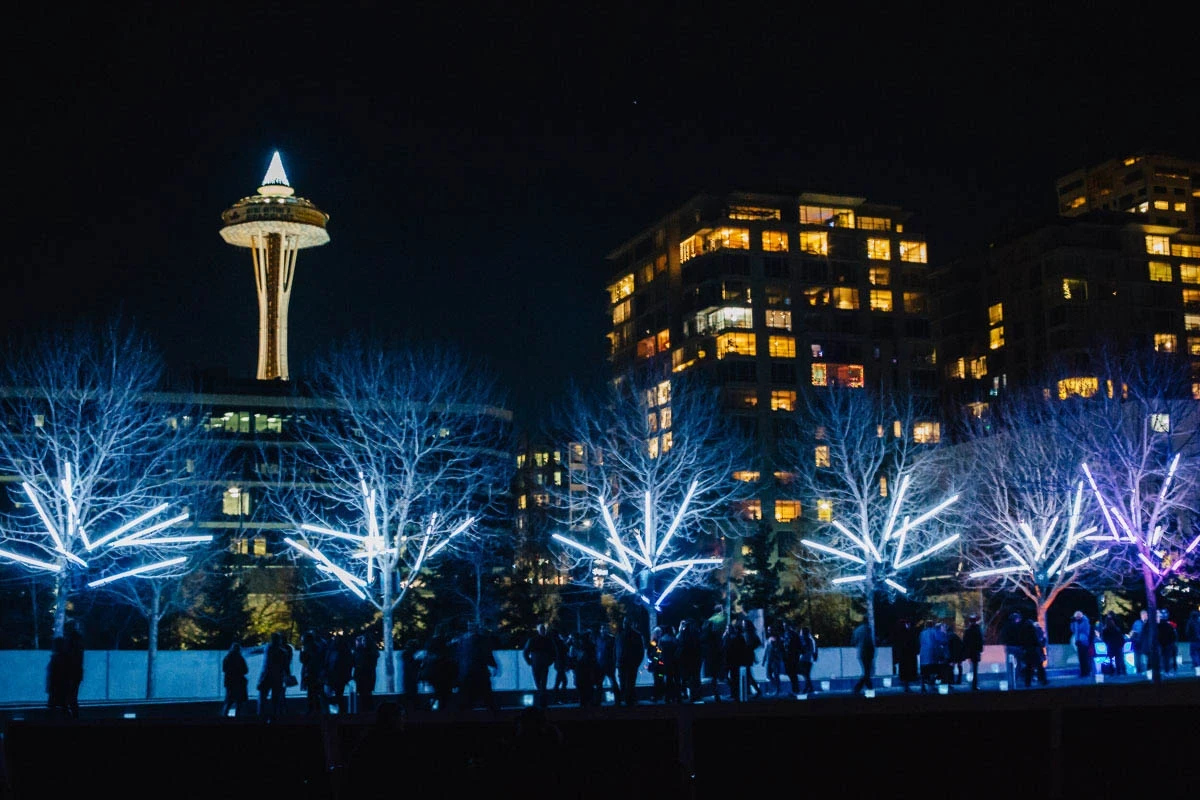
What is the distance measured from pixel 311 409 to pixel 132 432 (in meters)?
69.6

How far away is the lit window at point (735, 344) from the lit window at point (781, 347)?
163 centimetres

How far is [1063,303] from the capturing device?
5192 inches

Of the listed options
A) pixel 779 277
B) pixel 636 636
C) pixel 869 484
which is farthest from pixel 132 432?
pixel 779 277

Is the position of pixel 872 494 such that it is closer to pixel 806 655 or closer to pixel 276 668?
pixel 806 655

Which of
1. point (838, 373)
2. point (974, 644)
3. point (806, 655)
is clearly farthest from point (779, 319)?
point (974, 644)

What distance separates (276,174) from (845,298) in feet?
223

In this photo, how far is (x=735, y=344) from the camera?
11800cm

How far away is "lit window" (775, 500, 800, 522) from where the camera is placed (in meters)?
111

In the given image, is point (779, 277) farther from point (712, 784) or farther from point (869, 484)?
point (712, 784)

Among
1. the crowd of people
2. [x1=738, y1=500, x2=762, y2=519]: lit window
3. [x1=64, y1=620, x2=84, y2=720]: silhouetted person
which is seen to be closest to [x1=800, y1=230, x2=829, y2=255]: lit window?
[x1=738, y1=500, x2=762, y2=519]: lit window

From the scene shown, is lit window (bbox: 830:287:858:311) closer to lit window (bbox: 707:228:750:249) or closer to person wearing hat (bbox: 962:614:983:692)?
lit window (bbox: 707:228:750:249)

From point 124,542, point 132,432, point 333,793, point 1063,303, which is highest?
point 1063,303

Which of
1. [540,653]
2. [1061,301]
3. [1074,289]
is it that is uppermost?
[1074,289]

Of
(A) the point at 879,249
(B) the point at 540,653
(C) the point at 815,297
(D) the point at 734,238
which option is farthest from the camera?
(A) the point at 879,249
